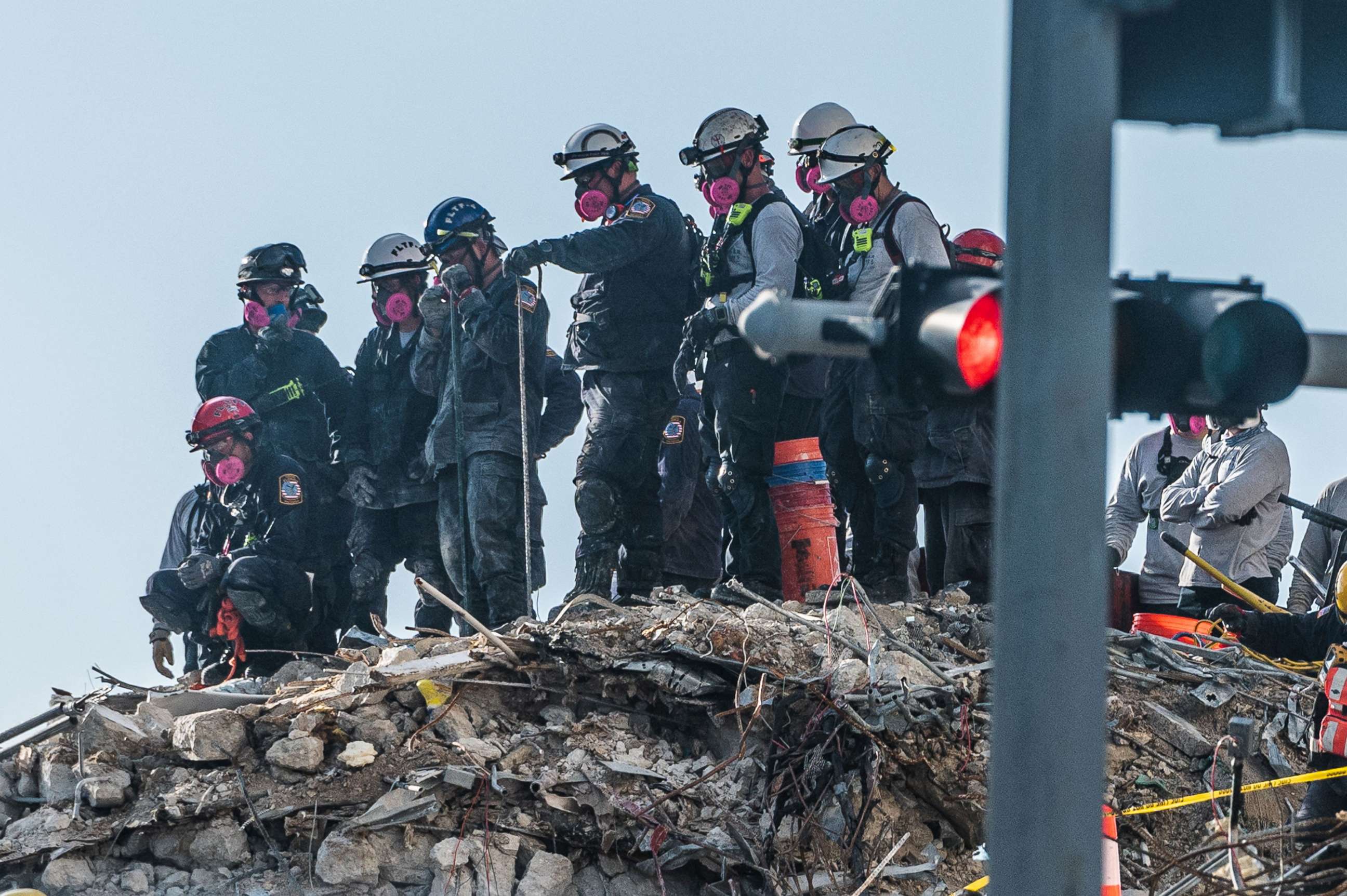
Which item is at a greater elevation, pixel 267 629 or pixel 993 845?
pixel 993 845

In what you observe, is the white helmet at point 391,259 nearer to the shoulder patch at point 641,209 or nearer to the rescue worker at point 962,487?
the shoulder patch at point 641,209

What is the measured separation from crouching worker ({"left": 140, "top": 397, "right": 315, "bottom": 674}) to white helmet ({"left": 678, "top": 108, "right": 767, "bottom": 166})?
3.41 metres

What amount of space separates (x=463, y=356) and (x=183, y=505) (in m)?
2.82

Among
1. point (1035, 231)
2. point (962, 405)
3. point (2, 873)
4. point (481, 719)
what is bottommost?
point (2, 873)

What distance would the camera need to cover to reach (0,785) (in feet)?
27.7

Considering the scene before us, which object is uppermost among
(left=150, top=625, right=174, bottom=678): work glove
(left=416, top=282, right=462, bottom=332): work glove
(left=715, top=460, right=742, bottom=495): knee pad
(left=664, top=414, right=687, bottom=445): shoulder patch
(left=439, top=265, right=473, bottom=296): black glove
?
(left=439, top=265, right=473, bottom=296): black glove

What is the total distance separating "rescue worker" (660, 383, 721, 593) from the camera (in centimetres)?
1058

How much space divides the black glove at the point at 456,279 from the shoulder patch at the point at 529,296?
464 millimetres

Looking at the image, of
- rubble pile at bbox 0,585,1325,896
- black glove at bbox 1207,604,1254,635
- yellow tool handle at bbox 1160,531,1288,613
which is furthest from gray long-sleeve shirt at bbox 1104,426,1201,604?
black glove at bbox 1207,604,1254,635

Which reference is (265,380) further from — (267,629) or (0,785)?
(0,785)

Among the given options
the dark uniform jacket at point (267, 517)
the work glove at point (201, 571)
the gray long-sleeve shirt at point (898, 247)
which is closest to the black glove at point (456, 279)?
the dark uniform jacket at point (267, 517)

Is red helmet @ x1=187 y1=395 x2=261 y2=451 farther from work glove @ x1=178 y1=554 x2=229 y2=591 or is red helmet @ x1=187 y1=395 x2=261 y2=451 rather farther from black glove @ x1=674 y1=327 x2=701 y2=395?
black glove @ x1=674 y1=327 x2=701 y2=395

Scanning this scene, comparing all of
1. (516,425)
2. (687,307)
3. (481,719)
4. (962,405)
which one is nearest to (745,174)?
(687,307)

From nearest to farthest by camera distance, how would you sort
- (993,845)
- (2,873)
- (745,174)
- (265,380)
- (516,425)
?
(993,845) → (2,873) → (745,174) → (516,425) → (265,380)
